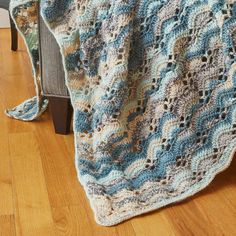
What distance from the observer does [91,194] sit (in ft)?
3.94

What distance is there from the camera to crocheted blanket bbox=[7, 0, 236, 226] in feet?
3.90

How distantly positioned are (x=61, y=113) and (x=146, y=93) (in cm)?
35

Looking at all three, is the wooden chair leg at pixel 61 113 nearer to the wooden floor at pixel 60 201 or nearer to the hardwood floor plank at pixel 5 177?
the wooden floor at pixel 60 201

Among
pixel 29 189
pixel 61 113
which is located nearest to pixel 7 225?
pixel 29 189

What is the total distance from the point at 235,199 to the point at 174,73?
0.39m

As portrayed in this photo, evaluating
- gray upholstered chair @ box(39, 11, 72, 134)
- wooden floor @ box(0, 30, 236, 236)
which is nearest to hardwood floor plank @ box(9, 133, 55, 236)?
wooden floor @ box(0, 30, 236, 236)

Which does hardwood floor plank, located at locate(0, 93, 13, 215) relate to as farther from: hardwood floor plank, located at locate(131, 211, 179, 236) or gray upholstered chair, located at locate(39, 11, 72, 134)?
hardwood floor plank, located at locate(131, 211, 179, 236)

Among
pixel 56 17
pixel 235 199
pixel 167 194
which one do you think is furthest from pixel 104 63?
pixel 235 199

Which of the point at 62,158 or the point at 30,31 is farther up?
the point at 30,31

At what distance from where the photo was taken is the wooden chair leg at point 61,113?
147 centimetres

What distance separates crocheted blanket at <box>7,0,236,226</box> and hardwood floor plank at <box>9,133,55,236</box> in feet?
0.39

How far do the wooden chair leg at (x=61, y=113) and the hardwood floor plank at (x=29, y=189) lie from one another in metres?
0.09

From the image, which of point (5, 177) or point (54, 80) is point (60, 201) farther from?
point (54, 80)

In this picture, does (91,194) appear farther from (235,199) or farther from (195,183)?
(235,199)
